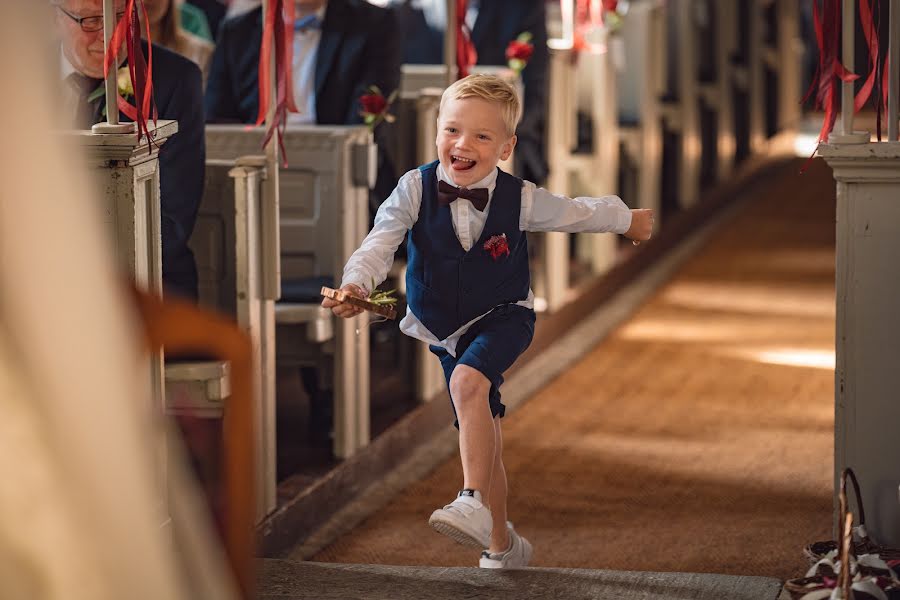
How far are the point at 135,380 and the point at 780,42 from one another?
528 inches

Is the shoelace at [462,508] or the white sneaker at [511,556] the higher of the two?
the shoelace at [462,508]

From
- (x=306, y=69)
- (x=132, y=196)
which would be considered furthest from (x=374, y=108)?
(x=132, y=196)

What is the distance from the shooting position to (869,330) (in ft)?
11.6

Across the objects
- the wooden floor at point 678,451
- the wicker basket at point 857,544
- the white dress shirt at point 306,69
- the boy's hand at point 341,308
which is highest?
the white dress shirt at point 306,69

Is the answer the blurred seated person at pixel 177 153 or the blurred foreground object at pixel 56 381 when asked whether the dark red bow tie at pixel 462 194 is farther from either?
the blurred foreground object at pixel 56 381

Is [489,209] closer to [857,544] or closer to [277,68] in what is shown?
[857,544]

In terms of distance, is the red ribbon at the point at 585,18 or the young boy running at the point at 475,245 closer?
the young boy running at the point at 475,245

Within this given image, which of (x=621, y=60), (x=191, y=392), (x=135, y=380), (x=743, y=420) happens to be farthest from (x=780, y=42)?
(x=135, y=380)

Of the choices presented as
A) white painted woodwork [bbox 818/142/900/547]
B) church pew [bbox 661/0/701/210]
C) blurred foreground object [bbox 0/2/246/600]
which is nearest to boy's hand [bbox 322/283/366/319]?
white painted woodwork [bbox 818/142/900/547]

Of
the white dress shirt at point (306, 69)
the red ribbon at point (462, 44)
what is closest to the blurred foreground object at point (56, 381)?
the red ribbon at point (462, 44)

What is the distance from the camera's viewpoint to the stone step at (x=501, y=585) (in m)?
3.26

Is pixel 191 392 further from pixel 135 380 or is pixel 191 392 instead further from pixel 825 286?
pixel 825 286

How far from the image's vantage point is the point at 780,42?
14.4 metres

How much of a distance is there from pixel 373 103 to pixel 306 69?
2.01 ft
